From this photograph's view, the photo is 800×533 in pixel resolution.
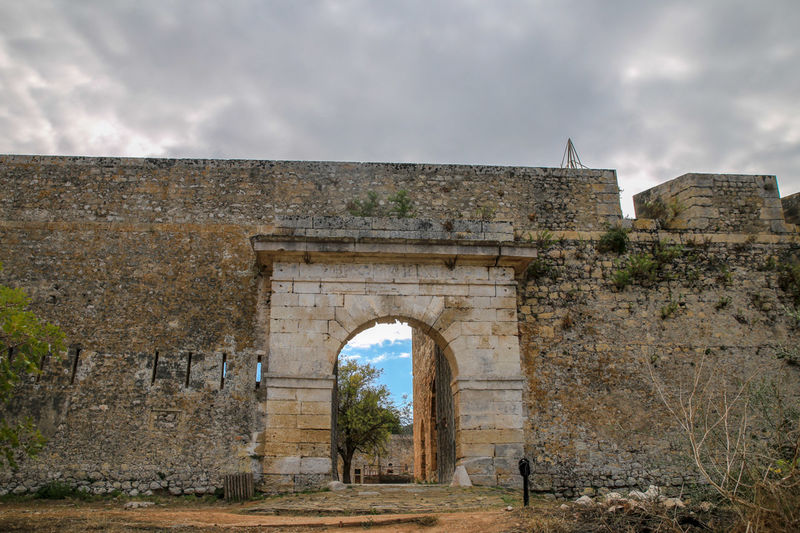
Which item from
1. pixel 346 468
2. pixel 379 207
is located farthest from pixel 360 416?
pixel 379 207

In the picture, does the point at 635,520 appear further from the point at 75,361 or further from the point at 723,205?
the point at 75,361

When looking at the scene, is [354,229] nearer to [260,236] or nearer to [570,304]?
[260,236]

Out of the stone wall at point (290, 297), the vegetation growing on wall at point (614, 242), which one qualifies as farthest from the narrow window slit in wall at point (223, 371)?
the vegetation growing on wall at point (614, 242)

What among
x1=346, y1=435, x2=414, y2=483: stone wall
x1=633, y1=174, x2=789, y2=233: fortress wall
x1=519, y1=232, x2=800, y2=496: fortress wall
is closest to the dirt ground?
x1=519, y1=232, x2=800, y2=496: fortress wall

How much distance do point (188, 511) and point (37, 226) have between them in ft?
17.6

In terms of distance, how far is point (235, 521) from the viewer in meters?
6.75

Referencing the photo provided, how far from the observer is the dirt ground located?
629 cm

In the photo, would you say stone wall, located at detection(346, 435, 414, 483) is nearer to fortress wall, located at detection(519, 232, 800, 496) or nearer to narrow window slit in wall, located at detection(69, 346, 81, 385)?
fortress wall, located at detection(519, 232, 800, 496)

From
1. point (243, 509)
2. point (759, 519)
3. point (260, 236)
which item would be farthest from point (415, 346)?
point (759, 519)

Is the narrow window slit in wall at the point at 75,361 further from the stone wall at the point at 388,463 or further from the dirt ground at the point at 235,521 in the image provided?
the stone wall at the point at 388,463

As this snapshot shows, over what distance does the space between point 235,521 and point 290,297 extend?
355 cm

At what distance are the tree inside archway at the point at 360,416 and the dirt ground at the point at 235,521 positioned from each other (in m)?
13.0

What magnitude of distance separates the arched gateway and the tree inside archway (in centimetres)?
1143

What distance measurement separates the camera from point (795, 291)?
1070cm
